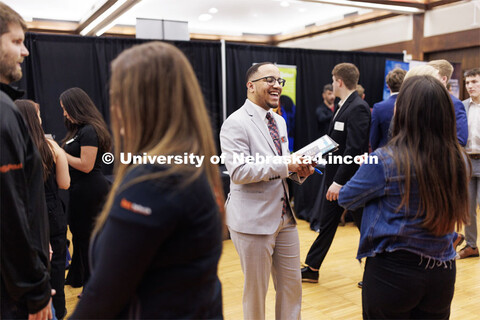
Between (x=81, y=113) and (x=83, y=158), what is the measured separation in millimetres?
320

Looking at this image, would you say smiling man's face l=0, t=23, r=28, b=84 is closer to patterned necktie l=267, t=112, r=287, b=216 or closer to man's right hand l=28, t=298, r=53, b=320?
man's right hand l=28, t=298, r=53, b=320

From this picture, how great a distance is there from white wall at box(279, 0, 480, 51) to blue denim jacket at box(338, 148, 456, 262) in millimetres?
6526

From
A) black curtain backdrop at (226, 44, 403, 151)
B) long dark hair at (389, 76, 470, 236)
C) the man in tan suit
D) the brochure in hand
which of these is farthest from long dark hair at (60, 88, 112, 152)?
black curtain backdrop at (226, 44, 403, 151)

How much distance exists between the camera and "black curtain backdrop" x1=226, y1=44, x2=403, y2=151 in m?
5.95

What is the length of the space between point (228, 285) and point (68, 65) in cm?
347

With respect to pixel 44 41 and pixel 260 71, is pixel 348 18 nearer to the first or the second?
pixel 44 41

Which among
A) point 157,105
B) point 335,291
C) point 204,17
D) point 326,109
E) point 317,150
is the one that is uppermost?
point 204,17

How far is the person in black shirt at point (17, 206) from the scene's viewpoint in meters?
1.18

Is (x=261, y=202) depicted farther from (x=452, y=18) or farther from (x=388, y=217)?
(x=452, y=18)

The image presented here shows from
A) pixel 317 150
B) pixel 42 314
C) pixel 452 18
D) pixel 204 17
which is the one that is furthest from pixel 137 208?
pixel 204 17

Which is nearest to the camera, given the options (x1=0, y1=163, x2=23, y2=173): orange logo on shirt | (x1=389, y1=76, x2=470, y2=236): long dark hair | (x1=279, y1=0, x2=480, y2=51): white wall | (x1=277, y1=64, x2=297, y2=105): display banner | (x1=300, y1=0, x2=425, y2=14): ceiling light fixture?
(x1=0, y1=163, x2=23, y2=173): orange logo on shirt

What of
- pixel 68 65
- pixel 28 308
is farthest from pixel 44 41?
pixel 28 308

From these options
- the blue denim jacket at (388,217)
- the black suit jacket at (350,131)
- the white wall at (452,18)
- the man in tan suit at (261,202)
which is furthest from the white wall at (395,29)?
the blue denim jacket at (388,217)

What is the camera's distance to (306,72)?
6.59 meters
